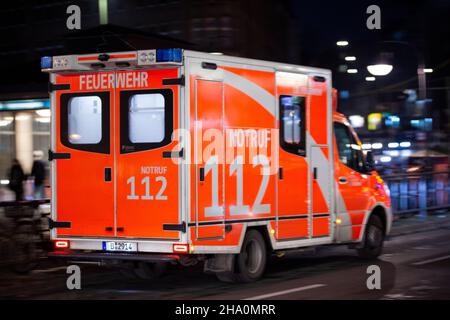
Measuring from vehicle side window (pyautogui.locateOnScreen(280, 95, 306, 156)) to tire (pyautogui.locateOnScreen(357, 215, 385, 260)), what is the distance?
2.45m

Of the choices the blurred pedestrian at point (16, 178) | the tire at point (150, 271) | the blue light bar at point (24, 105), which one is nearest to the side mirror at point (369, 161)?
the tire at point (150, 271)

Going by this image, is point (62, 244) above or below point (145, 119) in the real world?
below

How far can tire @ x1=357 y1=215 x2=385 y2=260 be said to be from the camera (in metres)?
14.1

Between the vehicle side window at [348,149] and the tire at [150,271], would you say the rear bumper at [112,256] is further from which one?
the vehicle side window at [348,149]

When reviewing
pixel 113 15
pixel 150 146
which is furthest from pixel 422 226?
pixel 113 15

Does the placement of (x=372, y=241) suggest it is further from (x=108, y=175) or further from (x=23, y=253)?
(x=23, y=253)

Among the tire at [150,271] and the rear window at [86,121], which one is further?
the tire at [150,271]

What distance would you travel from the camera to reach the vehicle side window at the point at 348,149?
13633 millimetres

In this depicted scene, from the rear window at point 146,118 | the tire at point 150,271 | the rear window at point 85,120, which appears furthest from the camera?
the tire at point 150,271

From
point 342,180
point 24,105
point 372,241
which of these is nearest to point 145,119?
point 342,180

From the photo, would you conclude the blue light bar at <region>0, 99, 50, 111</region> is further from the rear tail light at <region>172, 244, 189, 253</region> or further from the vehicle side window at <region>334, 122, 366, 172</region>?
the rear tail light at <region>172, 244, 189, 253</region>

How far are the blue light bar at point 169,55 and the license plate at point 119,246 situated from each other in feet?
7.90

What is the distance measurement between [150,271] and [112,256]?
1.50 meters

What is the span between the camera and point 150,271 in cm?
1215
